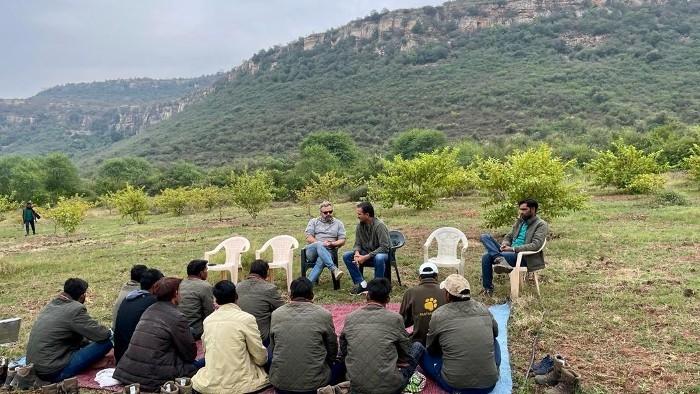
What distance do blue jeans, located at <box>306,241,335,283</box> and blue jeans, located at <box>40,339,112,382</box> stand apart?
3135mm

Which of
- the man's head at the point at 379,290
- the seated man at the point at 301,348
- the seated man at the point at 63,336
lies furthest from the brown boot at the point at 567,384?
the seated man at the point at 63,336

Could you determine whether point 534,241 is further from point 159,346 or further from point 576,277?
point 159,346

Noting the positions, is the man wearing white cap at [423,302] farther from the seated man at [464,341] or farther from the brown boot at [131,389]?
the brown boot at [131,389]

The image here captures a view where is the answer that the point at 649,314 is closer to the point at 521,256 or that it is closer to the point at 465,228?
the point at 521,256

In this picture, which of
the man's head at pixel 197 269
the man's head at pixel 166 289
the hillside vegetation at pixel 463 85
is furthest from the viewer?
the hillside vegetation at pixel 463 85

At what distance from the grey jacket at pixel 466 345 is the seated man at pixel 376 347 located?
1.05 feet

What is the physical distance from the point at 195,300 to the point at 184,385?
54.0 inches

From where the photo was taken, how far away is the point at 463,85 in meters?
70.1

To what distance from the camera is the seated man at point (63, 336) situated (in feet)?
15.9

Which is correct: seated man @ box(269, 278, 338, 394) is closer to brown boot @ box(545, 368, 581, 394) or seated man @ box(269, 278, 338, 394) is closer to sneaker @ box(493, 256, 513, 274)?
brown boot @ box(545, 368, 581, 394)

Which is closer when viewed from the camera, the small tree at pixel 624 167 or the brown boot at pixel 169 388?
the brown boot at pixel 169 388

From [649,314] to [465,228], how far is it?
752 cm

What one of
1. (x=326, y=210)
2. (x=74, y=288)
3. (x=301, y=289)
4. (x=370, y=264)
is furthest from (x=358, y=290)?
(x=74, y=288)

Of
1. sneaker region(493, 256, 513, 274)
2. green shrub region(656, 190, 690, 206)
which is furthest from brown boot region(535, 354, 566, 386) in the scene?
green shrub region(656, 190, 690, 206)
